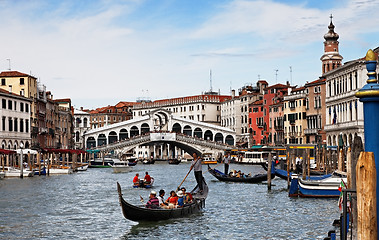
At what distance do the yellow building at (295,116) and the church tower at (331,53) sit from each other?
277cm

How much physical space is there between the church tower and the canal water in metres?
32.0

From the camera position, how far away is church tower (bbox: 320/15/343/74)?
52.9 m

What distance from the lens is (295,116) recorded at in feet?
179

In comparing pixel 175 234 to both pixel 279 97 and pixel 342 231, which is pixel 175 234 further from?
pixel 279 97

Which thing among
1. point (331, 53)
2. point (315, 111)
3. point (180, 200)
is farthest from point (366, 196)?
point (331, 53)

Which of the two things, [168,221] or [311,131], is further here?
[311,131]

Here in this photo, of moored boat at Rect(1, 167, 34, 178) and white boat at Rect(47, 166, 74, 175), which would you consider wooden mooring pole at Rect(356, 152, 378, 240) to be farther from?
white boat at Rect(47, 166, 74, 175)

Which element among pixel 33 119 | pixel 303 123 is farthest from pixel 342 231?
pixel 303 123

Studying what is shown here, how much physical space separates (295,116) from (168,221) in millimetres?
41863

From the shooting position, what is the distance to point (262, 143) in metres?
65.2

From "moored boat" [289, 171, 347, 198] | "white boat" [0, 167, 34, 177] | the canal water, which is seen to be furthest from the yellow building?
"moored boat" [289, 171, 347, 198]

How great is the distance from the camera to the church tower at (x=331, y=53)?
52.9 metres

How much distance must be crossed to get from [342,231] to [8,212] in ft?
38.6

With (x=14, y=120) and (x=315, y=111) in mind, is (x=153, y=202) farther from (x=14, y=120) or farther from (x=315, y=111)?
(x=315, y=111)
